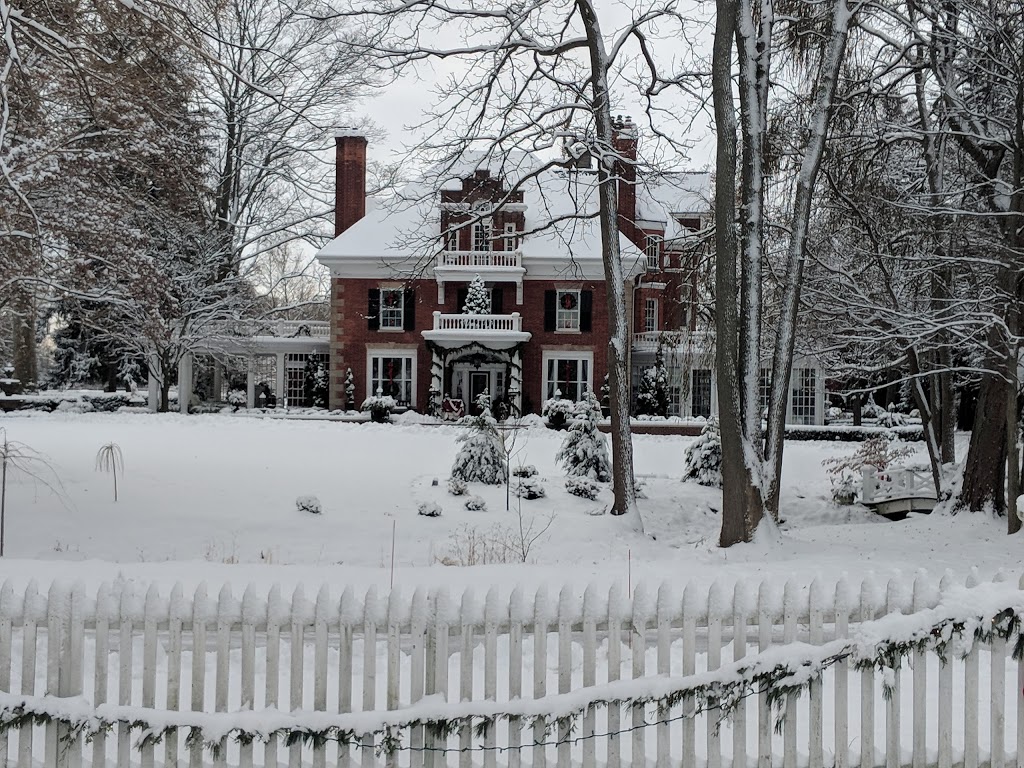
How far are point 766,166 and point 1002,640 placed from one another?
10659mm

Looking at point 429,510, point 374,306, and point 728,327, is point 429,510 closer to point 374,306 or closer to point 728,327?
point 728,327

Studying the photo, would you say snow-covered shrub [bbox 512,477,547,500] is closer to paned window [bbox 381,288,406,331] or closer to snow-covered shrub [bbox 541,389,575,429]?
snow-covered shrub [bbox 541,389,575,429]

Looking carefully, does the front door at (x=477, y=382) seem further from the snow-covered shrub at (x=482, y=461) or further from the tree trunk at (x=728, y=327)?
the tree trunk at (x=728, y=327)

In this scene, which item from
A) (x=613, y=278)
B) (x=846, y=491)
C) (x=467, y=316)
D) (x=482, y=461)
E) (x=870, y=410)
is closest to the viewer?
(x=613, y=278)

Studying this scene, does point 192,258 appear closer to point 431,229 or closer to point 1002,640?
point 431,229

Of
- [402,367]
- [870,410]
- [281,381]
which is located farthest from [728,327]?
[281,381]

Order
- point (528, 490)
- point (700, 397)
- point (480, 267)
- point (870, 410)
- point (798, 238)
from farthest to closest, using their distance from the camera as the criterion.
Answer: point (870, 410) < point (700, 397) < point (480, 267) < point (528, 490) < point (798, 238)

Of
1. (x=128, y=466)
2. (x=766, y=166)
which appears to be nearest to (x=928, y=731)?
(x=766, y=166)

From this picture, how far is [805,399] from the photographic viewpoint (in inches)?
1284

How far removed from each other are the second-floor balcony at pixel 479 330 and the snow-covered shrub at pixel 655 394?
13.8ft

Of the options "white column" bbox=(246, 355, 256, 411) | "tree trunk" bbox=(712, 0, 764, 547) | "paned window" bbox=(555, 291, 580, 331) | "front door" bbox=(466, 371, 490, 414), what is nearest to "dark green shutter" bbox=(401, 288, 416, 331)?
"front door" bbox=(466, 371, 490, 414)

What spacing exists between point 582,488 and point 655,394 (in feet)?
49.4

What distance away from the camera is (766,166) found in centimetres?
→ 1377

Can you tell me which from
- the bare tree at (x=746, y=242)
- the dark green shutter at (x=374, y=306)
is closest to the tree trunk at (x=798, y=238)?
the bare tree at (x=746, y=242)
